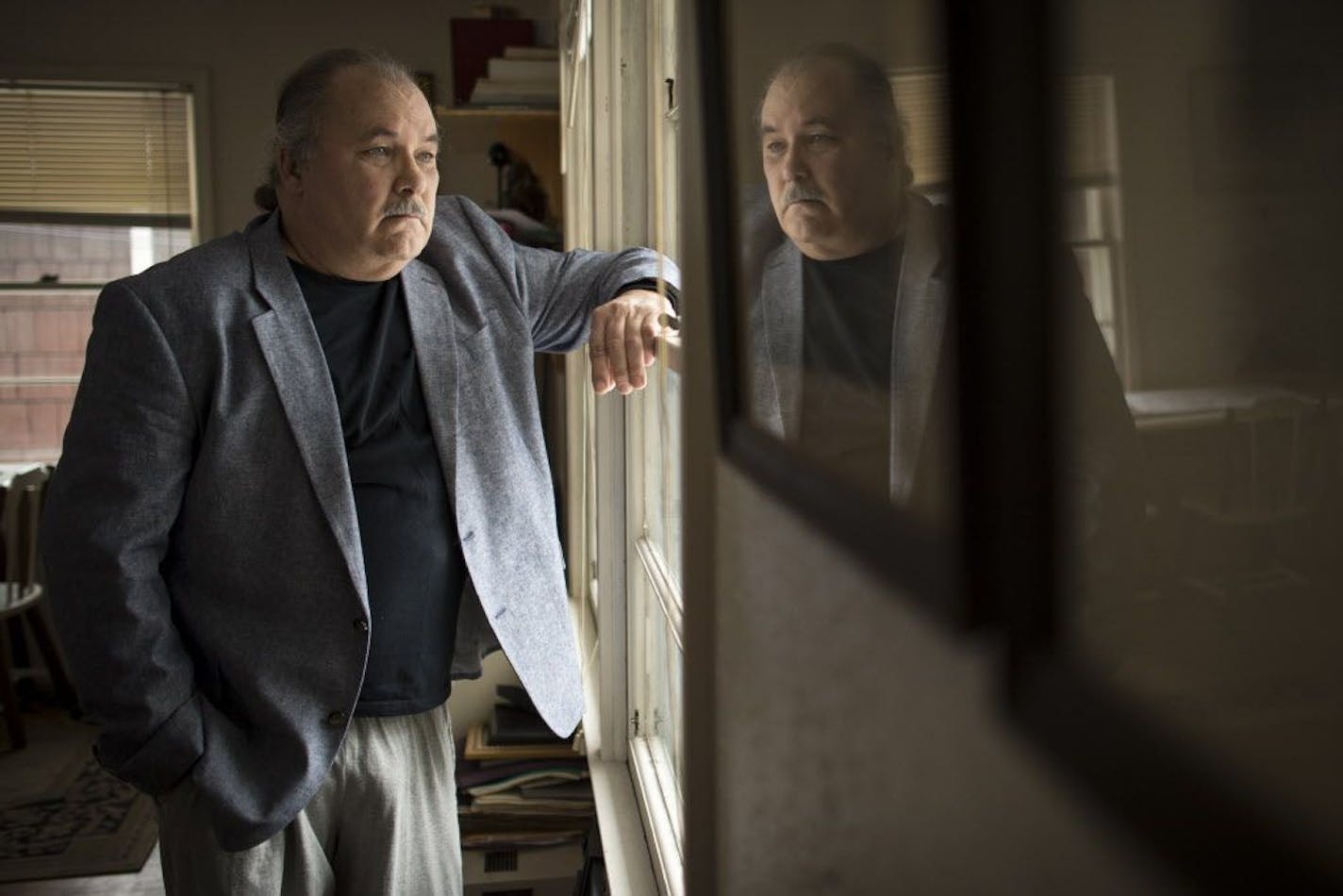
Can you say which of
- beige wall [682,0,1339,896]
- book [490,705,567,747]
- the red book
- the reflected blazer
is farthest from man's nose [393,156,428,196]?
the red book

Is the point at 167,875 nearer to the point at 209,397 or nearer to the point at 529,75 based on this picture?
the point at 209,397

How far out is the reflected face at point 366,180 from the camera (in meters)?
1.51

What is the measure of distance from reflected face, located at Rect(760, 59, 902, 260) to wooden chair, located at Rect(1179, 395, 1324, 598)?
0.54ft

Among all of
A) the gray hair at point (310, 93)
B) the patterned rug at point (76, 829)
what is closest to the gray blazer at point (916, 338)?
the gray hair at point (310, 93)

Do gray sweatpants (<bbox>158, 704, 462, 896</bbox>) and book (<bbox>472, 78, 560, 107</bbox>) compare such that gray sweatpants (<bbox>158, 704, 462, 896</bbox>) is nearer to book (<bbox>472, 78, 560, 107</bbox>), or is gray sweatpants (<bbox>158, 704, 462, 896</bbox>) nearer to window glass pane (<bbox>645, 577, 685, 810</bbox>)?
window glass pane (<bbox>645, 577, 685, 810</bbox>)

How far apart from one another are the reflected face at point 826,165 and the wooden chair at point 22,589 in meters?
4.20

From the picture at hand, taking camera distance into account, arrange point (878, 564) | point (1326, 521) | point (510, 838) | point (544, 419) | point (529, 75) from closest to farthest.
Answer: point (1326, 521) → point (878, 564) → point (510, 838) → point (529, 75) → point (544, 419)

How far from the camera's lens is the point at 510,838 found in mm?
2348

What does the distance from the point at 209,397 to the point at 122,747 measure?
44 cm

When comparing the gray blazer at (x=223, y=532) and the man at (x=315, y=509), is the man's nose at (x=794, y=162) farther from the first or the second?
the gray blazer at (x=223, y=532)

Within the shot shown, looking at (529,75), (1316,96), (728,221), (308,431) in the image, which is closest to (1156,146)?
(1316,96)

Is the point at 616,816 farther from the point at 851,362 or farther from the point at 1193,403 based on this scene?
the point at 1193,403

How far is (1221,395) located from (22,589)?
4.82 metres

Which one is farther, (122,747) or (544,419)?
(544,419)
